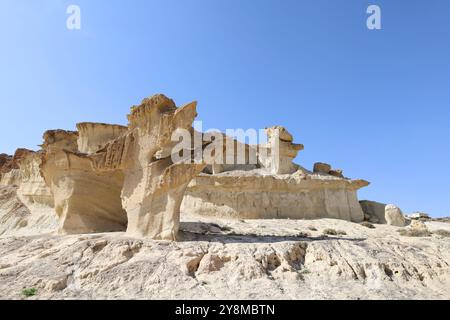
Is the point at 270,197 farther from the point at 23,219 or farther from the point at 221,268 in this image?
the point at 23,219

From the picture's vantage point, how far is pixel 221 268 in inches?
416

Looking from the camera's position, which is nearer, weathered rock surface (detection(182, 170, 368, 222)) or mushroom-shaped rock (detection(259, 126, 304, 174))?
weathered rock surface (detection(182, 170, 368, 222))

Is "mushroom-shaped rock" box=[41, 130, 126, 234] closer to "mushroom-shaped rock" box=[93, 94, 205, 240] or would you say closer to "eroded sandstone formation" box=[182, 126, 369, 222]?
"mushroom-shaped rock" box=[93, 94, 205, 240]

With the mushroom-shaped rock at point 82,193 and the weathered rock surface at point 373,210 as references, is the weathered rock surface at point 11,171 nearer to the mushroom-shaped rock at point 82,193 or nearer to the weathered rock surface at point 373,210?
the mushroom-shaped rock at point 82,193

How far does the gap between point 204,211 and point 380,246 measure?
1169cm

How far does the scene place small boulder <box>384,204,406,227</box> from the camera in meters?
22.2

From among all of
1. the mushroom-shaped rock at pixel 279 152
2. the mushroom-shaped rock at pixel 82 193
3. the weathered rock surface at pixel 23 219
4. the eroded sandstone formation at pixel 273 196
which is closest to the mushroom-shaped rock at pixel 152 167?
the mushroom-shaped rock at pixel 82 193

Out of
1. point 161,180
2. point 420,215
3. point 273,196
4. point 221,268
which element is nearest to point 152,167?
point 161,180

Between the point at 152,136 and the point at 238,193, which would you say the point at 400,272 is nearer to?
the point at 152,136

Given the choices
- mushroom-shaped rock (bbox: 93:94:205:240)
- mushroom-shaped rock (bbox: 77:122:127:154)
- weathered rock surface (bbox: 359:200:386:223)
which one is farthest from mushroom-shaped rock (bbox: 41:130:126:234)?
weathered rock surface (bbox: 359:200:386:223)

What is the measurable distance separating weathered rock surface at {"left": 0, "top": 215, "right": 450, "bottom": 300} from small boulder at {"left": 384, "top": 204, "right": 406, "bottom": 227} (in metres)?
8.90

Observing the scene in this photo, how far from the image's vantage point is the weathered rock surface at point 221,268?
9391 mm

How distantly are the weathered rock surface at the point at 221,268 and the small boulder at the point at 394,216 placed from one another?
8903 mm
